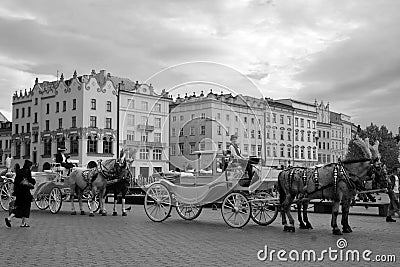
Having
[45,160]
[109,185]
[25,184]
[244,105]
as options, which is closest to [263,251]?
[244,105]

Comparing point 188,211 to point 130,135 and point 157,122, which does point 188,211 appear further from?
point 157,122

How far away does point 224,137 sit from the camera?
1373cm

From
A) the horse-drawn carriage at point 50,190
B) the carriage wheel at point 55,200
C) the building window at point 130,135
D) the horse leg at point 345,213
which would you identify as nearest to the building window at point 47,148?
the horse-drawn carriage at point 50,190

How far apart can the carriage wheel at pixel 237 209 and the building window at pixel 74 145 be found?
58063 mm

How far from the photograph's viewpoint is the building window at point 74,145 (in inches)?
2756

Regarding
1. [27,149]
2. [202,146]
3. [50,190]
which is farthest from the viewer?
[27,149]

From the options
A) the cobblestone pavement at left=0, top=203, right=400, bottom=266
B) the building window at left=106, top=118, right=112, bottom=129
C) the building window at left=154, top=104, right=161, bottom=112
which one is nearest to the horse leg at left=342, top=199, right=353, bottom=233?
the cobblestone pavement at left=0, top=203, right=400, bottom=266

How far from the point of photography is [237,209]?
14266 mm

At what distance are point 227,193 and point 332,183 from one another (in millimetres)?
3029

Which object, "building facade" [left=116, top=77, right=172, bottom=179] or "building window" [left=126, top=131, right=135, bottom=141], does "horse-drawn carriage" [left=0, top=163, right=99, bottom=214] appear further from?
"building facade" [left=116, top=77, right=172, bottom=179]

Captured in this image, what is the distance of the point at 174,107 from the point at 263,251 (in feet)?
17.5

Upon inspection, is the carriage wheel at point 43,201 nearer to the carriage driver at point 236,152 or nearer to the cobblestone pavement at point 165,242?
the cobblestone pavement at point 165,242

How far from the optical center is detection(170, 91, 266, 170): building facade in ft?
41.4

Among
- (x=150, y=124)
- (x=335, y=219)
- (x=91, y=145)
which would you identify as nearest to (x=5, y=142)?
(x=91, y=145)
